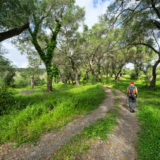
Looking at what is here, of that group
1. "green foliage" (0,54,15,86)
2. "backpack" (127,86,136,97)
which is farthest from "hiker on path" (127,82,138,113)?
"green foliage" (0,54,15,86)

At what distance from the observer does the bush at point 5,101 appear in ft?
14.4

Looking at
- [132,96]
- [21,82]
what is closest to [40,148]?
[132,96]

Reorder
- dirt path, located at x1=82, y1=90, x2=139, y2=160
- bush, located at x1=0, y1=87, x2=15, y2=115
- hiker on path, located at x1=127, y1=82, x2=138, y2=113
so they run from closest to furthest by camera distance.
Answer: dirt path, located at x1=82, y1=90, x2=139, y2=160
bush, located at x1=0, y1=87, x2=15, y2=115
hiker on path, located at x1=127, y1=82, x2=138, y2=113

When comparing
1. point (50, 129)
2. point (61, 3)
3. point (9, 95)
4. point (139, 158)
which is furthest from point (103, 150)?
point (61, 3)

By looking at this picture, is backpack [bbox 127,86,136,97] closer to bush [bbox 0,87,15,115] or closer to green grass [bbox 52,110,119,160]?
green grass [bbox 52,110,119,160]

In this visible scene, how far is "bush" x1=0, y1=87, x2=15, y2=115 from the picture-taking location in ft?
14.4

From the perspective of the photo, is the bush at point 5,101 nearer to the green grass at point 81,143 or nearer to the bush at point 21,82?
the green grass at point 81,143

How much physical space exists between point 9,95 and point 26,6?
884cm

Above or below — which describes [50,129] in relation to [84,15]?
below

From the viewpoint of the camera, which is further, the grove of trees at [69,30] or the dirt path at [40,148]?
the grove of trees at [69,30]

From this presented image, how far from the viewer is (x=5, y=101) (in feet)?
15.1

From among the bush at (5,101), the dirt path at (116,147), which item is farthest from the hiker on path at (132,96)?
the bush at (5,101)

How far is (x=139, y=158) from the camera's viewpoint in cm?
227

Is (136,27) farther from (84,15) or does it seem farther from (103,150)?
(103,150)
